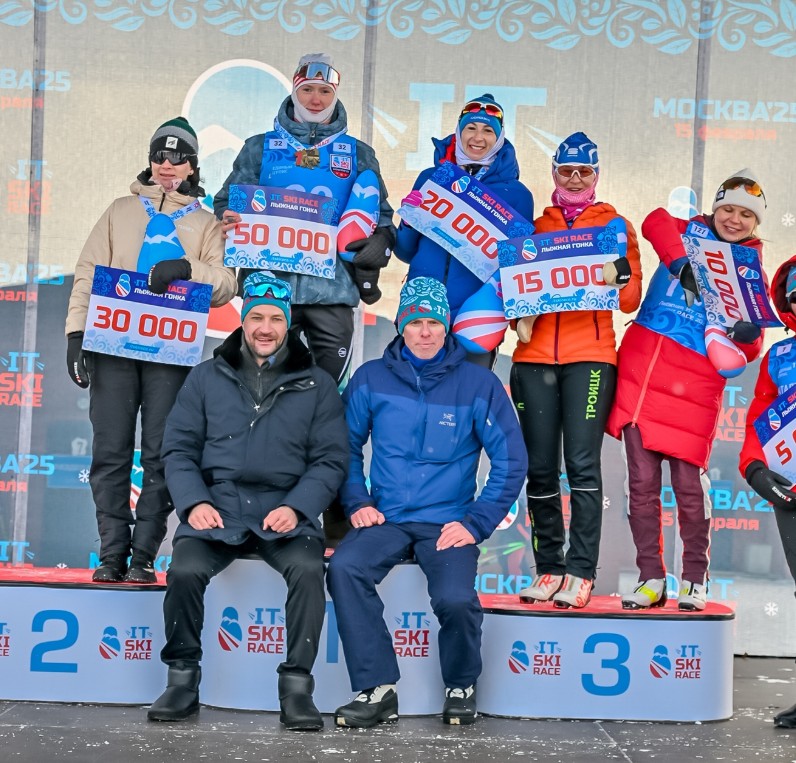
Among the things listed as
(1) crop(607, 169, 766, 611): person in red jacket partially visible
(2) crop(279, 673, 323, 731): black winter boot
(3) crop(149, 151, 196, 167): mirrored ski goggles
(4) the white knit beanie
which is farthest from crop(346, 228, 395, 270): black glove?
(2) crop(279, 673, 323, 731): black winter boot

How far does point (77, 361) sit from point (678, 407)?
2.07 meters

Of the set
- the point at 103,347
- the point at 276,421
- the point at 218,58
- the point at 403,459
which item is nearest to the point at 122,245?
the point at 103,347

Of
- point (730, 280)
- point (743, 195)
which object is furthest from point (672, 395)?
point (743, 195)

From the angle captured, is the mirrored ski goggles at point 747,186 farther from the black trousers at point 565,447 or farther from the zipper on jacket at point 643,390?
the black trousers at point 565,447

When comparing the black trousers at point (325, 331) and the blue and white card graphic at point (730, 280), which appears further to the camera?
the black trousers at point (325, 331)

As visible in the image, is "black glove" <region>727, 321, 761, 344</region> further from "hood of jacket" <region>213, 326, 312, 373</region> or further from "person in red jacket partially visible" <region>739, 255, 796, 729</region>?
"hood of jacket" <region>213, 326, 312, 373</region>

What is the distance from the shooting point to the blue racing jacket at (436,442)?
4.04 metres

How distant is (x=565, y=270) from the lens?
164 inches

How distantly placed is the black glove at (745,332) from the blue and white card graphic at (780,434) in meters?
0.22

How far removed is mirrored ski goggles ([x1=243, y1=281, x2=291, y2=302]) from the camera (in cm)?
405

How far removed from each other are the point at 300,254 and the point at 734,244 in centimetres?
146

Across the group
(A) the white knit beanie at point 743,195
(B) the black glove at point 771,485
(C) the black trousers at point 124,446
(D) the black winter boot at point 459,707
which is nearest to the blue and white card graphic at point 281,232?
(C) the black trousers at point 124,446

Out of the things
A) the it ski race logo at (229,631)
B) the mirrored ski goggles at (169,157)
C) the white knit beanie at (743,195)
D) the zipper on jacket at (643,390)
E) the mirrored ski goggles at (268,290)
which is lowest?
the it ski race logo at (229,631)

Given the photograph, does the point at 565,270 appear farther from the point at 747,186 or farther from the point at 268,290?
the point at 268,290
